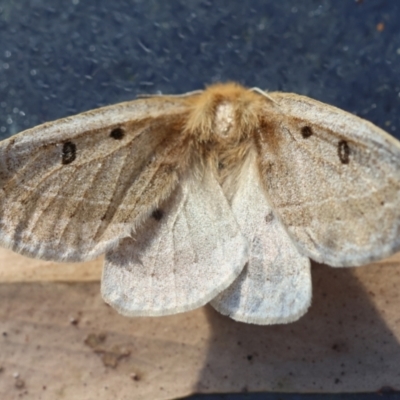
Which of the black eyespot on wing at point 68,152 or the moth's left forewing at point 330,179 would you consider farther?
the black eyespot on wing at point 68,152

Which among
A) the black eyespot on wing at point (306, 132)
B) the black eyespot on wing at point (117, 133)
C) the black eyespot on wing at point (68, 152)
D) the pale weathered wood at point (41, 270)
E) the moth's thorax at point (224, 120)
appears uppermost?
the black eyespot on wing at point (306, 132)

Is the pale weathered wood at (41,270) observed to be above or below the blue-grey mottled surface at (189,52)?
below

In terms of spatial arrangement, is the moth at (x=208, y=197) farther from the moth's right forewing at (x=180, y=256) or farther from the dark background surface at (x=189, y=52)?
the dark background surface at (x=189, y=52)

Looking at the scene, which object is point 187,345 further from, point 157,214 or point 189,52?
point 189,52

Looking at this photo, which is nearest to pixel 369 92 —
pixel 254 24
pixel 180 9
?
pixel 254 24

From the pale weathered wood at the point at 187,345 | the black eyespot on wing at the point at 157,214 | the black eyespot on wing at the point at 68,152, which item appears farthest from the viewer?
the pale weathered wood at the point at 187,345

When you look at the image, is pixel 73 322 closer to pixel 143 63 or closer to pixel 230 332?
pixel 230 332

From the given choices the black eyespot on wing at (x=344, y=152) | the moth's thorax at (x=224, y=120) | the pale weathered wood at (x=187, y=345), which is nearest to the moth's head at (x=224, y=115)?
the moth's thorax at (x=224, y=120)
